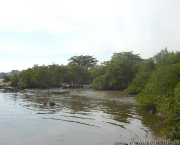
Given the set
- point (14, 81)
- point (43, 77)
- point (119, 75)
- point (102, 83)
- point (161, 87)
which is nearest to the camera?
point (161, 87)

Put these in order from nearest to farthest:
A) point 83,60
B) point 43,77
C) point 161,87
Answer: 1. point 161,87
2. point 43,77
3. point 83,60

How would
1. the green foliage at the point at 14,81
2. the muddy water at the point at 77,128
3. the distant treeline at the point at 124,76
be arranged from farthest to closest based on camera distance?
1. the green foliage at the point at 14,81
2. the distant treeline at the point at 124,76
3. the muddy water at the point at 77,128

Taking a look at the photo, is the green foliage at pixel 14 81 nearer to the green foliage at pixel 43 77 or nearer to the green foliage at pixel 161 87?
the green foliage at pixel 43 77

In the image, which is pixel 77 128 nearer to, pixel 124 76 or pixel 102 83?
pixel 102 83

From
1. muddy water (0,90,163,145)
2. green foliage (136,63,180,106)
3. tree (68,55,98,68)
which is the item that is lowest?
muddy water (0,90,163,145)

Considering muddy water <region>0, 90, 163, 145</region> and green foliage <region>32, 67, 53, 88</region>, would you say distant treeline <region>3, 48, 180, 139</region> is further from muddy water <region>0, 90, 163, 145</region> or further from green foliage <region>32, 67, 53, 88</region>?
muddy water <region>0, 90, 163, 145</region>

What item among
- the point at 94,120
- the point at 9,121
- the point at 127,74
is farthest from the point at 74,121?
the point at 127,74

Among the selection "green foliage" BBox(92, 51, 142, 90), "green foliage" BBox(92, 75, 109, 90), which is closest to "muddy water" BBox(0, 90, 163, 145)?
"green foliage" BBox(92, 51, 142, 90)

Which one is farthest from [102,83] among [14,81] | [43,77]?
[14,81]

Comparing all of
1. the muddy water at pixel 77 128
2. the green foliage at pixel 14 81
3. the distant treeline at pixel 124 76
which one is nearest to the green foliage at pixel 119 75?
the distant treeline at pixel 124 76

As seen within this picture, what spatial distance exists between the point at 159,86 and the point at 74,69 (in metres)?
54.7

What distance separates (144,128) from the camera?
17266 millimetres

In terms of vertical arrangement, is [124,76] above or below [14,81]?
above

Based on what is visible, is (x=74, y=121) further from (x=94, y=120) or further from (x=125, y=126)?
(x=125, y=126)
